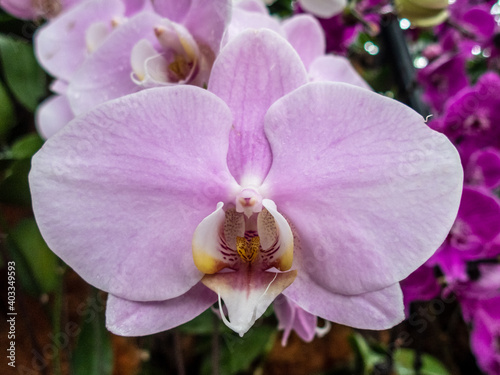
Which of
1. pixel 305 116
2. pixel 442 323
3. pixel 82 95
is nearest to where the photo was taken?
pixel 305 116

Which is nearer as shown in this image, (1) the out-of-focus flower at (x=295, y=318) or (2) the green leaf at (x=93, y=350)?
(1) the out-of-focus flower at (x=295, y=318)

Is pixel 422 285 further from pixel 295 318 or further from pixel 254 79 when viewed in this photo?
pixel 254 79

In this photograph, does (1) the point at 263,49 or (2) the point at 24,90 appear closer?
(1) the point at 263,49

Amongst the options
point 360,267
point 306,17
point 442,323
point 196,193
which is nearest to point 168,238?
point 196,193

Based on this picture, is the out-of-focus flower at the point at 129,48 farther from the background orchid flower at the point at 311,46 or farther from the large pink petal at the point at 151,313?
the large pink petal at the point at 151,313

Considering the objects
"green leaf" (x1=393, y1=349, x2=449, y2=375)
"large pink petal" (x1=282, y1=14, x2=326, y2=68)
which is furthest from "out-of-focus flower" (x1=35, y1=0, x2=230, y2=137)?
"green leaf" (x1=393, y1=349, x2=449, y2=375)

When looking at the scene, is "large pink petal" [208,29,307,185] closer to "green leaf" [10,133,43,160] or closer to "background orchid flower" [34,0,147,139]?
"background orchid flower" [34,0,147,139]

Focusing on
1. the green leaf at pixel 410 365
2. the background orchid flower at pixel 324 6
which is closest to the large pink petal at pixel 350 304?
the background orchid flower at pixel 324 6

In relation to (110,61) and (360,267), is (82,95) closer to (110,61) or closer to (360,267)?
(110,61)
